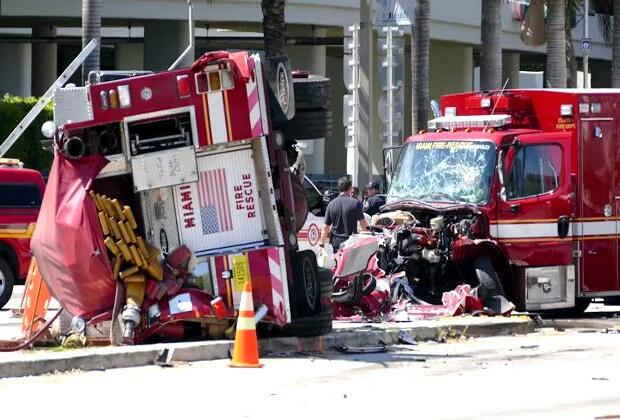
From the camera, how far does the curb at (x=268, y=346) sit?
12.6m

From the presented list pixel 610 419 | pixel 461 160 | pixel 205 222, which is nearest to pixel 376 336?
pixel 205 222

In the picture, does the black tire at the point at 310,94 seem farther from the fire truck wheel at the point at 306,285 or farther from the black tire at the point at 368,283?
the black tire at the point at 368,283

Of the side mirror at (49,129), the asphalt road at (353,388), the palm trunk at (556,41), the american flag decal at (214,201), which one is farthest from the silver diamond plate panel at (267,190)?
the palm trunk at (556,41)

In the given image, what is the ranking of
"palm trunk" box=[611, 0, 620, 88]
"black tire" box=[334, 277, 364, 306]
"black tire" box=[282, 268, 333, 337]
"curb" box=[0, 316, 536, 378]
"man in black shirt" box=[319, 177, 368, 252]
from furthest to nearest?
"palm trunk" box=[611, 0, 620, 88] → "man in black shirt" box=[319, 177, 368, 252] → "black tire" box=[334, 277, 364, 306] → "black tire" box=[282, 268, 333, 337] → "curb" box=[0, 316, 536, 378]

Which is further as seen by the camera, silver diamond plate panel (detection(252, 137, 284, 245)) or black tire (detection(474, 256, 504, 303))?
black tire (detection(474, 256, 504, 303))

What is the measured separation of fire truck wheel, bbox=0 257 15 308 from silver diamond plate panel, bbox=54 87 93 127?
7579 mm

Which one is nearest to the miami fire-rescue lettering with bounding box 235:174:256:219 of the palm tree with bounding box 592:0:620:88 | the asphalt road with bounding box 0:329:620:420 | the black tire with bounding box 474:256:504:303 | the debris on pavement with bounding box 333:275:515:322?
the asphalt road with bounding box 0:329:620:420

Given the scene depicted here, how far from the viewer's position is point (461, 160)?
1823 cm

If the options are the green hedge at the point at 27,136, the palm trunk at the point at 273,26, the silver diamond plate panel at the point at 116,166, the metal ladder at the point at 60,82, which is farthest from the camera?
the green hedge at the point at 27,136

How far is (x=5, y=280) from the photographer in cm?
2086

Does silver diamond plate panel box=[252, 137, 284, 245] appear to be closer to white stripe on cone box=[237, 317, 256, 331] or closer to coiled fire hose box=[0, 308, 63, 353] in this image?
white stripe on cone box=[237, 317, 256, 331]

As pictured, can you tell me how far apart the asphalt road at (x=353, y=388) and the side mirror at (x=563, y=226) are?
3391mm

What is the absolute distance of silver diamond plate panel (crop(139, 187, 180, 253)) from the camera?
13.9 m

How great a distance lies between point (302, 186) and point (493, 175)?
3.77 meters
